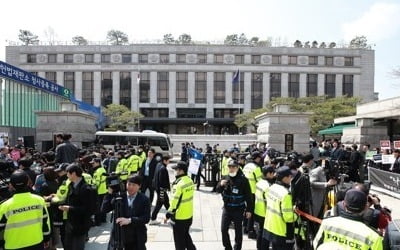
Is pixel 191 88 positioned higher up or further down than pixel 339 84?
further down

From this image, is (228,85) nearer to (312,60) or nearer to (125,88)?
(312,60)

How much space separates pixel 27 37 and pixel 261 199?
7795cm

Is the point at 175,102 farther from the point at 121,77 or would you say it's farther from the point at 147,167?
the point at 147,167

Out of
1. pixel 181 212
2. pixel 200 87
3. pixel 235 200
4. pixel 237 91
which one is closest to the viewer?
pixel 181 212

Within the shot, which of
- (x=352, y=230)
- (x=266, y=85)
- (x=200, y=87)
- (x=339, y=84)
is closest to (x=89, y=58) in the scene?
(x=200, y=87)

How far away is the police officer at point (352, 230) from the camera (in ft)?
11.8

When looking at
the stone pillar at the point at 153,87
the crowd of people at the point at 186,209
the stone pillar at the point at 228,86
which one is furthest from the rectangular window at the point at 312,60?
the crowd of people at the point at 186,209

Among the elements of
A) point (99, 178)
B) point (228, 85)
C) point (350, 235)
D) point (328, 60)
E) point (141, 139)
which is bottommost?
point (141, 139)

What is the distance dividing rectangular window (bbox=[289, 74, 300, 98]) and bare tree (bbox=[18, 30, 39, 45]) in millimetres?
49971

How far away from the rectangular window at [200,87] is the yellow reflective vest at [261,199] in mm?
65433

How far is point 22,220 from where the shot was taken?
5055 millimetres

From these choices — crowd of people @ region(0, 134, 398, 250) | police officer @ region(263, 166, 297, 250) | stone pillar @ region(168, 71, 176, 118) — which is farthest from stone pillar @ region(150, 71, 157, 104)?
police officer @ region(263, 166, 297, 250)

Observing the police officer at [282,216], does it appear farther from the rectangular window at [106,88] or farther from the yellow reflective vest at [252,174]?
the rectangular window at [106,88]

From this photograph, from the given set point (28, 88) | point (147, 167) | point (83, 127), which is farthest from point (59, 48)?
point (147, 167)
